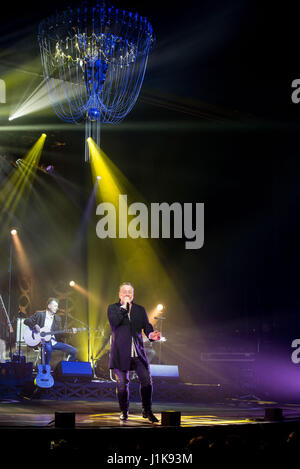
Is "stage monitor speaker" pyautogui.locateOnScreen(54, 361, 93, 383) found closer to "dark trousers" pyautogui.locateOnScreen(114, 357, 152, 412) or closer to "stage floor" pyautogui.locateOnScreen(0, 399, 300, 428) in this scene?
"stage floor" pyautogui.locateOnScreen(0, 399, 300, 428)

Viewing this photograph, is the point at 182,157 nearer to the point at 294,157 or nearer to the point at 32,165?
the point at 294,157

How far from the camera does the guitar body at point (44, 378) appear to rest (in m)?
10.1

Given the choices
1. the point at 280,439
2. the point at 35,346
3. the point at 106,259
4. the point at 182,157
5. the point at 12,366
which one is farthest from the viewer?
the point at 106,259

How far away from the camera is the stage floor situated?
5.82 m

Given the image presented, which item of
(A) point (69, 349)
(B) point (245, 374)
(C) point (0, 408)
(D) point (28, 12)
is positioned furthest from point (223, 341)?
(D) point (28, 12)

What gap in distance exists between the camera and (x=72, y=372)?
1050 centimetres

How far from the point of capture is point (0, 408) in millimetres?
8102

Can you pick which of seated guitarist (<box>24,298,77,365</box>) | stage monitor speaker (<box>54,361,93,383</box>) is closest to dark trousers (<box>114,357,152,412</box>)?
stage monitor speaker (<box>54,361,93,383</box>)

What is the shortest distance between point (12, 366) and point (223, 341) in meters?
5.01

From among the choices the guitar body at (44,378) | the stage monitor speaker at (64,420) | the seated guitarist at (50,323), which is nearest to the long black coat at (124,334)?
the stage monitor speaker at (64,420)

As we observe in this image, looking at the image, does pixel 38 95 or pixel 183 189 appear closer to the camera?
pixel 38 95

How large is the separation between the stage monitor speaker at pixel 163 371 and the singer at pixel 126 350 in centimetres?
480

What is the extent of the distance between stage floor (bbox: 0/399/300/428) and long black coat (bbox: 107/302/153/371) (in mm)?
652

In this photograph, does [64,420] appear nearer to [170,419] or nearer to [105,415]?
[170,419]
